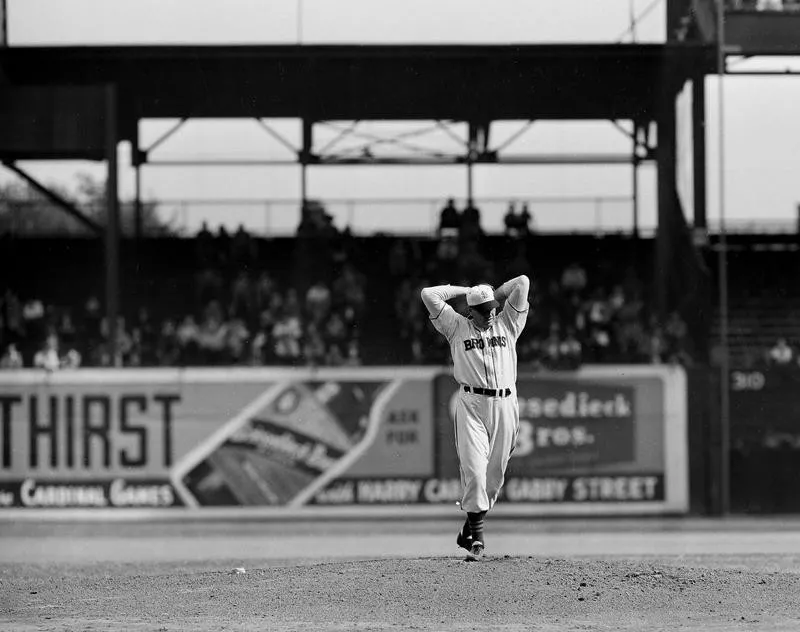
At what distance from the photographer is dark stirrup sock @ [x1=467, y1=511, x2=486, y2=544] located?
36.5 feet

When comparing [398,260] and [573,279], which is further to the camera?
[398,260]

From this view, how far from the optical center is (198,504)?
63.5 ft

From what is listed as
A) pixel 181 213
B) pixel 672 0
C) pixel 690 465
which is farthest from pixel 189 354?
pixel 672 0

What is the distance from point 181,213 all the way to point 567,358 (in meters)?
7.65

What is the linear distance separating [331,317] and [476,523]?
1084 cm

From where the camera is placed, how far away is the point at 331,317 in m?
21.8

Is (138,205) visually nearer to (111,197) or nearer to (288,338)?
(111,197)

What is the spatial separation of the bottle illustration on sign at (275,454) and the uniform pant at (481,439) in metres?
8.27

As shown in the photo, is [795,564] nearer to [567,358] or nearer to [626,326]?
[567,358]

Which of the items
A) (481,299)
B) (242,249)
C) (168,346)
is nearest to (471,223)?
(242,249)

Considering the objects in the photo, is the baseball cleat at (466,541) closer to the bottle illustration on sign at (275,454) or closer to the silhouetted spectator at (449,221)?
the bottle illustration on sign at (275,454)

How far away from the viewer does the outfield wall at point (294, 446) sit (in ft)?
63.4

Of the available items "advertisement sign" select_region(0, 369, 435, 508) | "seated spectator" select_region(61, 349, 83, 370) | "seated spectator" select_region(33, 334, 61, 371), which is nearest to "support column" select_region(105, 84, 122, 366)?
"seated spectator" select_region(33, 334, 61, 371)

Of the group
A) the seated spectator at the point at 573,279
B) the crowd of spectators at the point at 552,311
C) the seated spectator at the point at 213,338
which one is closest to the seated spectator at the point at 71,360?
the seated spectator at the point at 213,338
